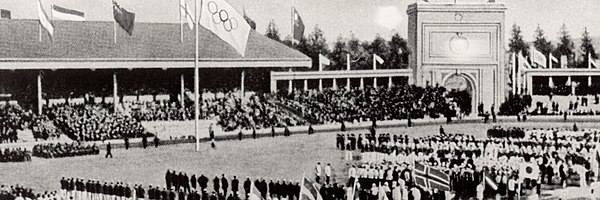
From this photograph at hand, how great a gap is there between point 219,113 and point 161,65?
13.7 ft

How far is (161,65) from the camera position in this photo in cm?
4088

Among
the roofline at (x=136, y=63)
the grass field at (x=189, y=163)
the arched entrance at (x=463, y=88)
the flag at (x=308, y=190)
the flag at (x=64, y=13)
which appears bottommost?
the grass field at (x=189, y=163)

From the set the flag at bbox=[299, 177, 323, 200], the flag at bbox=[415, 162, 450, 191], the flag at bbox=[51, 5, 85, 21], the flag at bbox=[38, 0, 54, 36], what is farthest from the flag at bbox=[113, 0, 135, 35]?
the flag at bbox=[299, 177, 323, 200]

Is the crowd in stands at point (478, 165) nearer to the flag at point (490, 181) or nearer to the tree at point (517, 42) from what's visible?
the flag at point (490, 181)

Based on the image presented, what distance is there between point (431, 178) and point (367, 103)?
98.7 ft

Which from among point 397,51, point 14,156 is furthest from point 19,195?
point 397,51

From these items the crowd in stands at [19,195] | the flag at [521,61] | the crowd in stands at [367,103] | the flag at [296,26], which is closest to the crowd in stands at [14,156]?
the crowd in stands at [19,195]

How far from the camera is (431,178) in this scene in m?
17.5

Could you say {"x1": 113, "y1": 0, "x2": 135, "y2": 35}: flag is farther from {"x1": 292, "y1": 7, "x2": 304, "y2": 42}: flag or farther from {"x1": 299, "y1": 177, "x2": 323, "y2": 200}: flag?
{"x1": 299, "y1": 177, "x2": 323, "y2": 200}: flag

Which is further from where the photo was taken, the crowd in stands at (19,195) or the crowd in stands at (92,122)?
the crowd in stands at (92,122)

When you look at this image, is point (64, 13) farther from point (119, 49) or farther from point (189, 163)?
point (189, 163)

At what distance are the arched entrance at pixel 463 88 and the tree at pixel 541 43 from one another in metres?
27.9

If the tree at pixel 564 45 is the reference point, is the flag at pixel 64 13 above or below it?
below

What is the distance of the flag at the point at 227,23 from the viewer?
1079 inches
